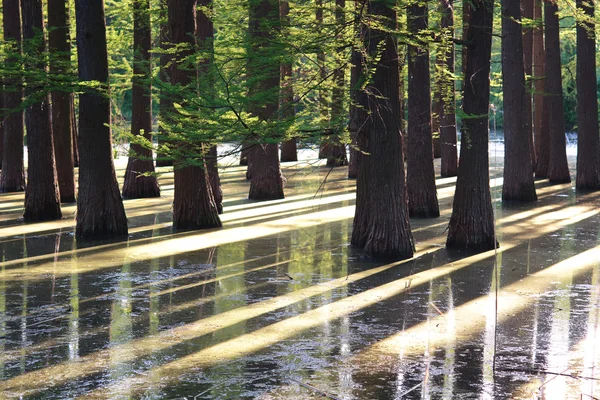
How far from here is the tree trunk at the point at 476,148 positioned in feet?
53.0

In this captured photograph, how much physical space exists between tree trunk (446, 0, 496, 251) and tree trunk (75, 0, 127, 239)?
6991 mm

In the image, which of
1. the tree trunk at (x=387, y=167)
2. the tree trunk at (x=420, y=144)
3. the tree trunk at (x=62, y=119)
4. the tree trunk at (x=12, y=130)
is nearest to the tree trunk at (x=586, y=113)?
the tree trunk at (x=420, y=144)

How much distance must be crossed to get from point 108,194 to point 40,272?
3.87m

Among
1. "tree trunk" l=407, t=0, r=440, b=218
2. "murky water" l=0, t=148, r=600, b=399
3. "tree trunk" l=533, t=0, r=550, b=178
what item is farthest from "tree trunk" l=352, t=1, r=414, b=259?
"tree trunk" l=533, t=0, r=550, b=178

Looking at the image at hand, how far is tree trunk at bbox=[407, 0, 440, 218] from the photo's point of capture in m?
20.1

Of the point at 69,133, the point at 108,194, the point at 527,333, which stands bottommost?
the point at 527,333

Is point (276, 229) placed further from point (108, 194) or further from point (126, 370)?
point (126, 370)

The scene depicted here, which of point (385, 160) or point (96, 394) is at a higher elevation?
point (385, 160)

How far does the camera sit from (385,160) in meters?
15.4

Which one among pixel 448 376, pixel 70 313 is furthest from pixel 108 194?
pixel 448 376

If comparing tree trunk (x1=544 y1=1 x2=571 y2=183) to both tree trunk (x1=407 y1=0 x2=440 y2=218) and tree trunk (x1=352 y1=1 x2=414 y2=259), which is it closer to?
tree trunk (x1=407 y1=0 x2=440 y2=218)

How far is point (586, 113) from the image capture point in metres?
28.2

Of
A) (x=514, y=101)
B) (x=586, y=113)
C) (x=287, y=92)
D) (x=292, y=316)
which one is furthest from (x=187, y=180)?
(x=586, y=113)

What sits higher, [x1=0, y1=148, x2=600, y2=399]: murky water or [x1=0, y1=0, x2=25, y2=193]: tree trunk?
[x1=0, y1=0, x2=25, y2=193]: tree trunk
